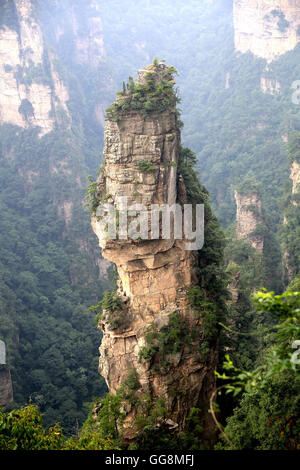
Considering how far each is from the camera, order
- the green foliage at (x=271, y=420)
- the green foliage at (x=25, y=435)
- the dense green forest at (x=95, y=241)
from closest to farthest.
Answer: the green foliage at (x=25, y=435) < the green foliage at (x=271, y=420) < the dense green forest at (x=95, y=241)

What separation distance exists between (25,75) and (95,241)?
24519 millimetres

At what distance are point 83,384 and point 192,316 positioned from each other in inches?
851

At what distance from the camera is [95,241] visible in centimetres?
6231

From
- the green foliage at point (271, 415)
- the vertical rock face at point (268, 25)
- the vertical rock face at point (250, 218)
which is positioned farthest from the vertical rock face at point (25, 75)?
the green foliage at point (271, 415)

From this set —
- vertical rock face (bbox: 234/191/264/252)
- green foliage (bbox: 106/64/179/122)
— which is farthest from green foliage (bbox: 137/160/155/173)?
vertical rock face (bbox: 234/191/264/252)

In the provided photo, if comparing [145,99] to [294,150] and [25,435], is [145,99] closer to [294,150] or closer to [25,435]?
[25,435]

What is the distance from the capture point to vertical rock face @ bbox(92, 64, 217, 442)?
1969cm

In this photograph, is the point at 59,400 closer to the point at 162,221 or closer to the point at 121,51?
the point at 162,221

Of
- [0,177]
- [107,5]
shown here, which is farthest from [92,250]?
[107,5]

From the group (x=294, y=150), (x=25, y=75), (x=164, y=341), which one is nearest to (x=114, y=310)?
(x=164, y=341)

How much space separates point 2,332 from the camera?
132 ft

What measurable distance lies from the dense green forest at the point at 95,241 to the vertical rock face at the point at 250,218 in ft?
3.29

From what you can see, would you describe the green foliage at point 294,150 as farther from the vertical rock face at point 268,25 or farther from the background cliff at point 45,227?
the vertical rock face at point 268,25

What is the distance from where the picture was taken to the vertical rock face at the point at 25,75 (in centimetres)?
6544
